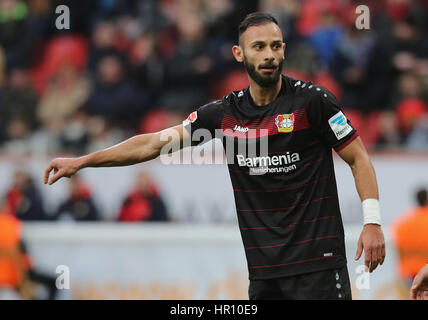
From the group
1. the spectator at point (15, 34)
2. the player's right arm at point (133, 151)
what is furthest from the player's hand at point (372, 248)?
the spectator at point (15, 34)

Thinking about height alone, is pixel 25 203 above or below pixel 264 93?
below

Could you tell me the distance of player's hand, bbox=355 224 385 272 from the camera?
4.74 metres

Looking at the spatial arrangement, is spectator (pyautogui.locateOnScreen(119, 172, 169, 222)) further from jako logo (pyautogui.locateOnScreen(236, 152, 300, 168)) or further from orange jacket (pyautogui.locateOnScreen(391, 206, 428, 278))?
jako logo (pyautogui.locateOnScreen(236, 152, 300, 168))

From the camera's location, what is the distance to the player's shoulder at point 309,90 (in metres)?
5.11

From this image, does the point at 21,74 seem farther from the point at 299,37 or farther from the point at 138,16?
the point at 299,37

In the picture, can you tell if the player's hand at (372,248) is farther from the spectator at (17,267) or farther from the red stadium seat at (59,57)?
the red stadium seat at (59,57)

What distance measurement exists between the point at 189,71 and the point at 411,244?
15.0ft

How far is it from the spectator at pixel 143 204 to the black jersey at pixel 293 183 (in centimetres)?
514

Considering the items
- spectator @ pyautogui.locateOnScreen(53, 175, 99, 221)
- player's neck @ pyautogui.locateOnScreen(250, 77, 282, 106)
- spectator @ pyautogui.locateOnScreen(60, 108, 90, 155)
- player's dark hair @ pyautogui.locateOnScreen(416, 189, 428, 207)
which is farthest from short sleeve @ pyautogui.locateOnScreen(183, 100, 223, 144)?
spectator @ pyautogui.locateOnScreen(60, 108, 90, 155)

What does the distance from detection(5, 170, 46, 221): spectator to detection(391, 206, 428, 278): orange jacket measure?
4.73m

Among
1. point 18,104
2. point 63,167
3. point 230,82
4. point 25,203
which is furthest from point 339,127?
point 18,104

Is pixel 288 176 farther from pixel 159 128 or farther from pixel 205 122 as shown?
pixel 159 128

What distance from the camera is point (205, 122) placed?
5520 millimetres

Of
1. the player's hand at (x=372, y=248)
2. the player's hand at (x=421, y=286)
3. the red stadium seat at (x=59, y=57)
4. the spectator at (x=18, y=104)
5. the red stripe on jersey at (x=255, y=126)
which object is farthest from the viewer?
the red stadium seat at (x=59, y=57)
